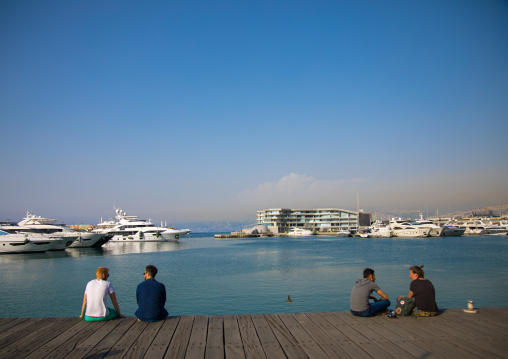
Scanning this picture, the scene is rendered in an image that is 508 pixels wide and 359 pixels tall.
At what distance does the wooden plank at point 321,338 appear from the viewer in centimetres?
630

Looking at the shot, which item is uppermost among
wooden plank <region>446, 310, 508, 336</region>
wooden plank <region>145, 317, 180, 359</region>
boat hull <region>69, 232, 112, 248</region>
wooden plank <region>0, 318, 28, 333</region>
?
wooden plank <region>0, 318, 28, 333</region>

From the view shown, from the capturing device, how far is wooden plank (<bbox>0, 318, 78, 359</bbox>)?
6.42 meters

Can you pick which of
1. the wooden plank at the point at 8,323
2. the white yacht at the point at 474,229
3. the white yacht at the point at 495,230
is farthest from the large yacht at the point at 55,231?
the white yacht at the point at 495,230

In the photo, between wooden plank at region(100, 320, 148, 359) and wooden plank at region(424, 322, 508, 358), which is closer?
wooden plank at region(424, 322, 508, 358)

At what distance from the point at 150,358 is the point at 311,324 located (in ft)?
12.2

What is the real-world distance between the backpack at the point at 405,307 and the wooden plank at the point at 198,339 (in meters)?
4.69

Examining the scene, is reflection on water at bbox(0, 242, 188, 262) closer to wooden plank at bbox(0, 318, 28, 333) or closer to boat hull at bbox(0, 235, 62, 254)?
boat hull at bbox(0, 235, 62, 254)

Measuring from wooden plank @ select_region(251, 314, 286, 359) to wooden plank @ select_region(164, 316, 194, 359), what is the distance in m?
1.50

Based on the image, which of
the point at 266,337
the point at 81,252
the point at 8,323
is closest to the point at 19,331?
the point at 8,323

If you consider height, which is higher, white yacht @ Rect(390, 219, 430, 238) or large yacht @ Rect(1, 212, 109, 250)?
large yacht @ Rect(1, 212, 109, 250)

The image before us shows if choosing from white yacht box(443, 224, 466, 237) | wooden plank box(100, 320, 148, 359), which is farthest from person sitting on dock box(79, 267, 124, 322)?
white yacht box(443, 224, 466, 237)

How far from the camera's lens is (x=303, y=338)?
7160 millimetres

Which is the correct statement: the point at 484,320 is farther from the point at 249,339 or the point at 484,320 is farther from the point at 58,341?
the point at 58,341

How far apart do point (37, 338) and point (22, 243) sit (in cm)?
5866
